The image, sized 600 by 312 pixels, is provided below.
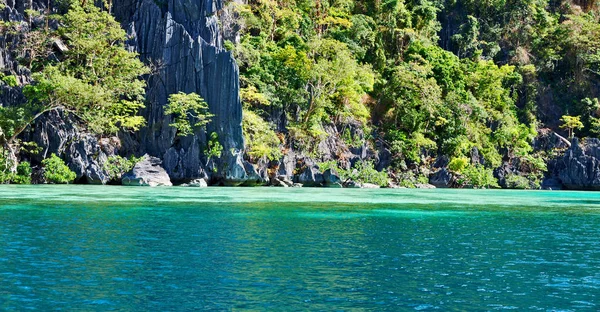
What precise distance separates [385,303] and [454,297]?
3.38 feet

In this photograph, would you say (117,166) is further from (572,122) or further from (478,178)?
(572,122)

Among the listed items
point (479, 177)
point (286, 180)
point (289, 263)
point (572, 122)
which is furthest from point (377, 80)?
point (289, 263)

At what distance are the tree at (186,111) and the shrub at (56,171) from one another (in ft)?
24.8

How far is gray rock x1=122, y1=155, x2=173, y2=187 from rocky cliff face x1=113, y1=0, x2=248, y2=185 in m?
1.20

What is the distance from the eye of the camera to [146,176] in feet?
131

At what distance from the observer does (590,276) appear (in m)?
9.88

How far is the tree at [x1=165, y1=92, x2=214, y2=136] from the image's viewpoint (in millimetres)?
42875

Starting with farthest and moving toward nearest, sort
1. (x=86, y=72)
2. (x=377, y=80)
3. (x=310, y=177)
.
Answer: (x=377, y=80)
(x=310, y=177)
(x=86, y=72)

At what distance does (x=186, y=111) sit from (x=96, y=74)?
6.91 metres

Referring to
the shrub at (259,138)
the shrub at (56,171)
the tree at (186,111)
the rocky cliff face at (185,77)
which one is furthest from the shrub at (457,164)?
the shrub at (56,171)

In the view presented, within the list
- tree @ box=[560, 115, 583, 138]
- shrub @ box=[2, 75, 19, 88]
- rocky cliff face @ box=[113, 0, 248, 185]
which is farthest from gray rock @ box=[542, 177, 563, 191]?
shrub @ box=[2, 75, 19, 88]

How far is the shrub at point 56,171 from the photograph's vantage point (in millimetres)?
38969

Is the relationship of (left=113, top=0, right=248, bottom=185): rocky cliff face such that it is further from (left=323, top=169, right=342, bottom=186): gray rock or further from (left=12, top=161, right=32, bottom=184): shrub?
(left=12, top=161, right=32, bottom=184): shrub

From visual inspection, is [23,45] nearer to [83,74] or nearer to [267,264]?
[83,74]
